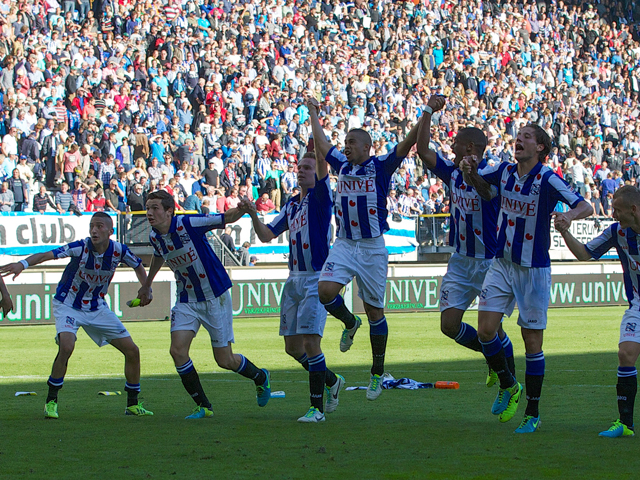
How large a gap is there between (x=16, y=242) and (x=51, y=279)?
3.94 feet

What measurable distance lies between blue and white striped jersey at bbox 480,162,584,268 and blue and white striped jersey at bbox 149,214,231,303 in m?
2.55

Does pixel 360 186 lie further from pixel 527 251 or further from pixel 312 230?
pixel 527 251

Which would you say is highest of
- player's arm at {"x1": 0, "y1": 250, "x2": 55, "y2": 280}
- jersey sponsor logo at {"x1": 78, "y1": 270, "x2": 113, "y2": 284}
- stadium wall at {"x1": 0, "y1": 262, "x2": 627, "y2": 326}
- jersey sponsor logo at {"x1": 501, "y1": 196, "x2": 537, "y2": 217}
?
jersey sponsor logo at {"x1": 501, "y1": 196, "x2": 537, "y2": 217}

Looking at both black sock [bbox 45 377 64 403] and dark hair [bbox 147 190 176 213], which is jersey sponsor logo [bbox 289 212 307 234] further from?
black sock [bbox 45 377 64 403]

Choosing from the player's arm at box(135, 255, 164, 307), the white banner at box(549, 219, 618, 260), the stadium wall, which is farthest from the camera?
the white banner at box(549, 219, 618, 260)

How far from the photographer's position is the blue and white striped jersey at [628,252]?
7117 mm

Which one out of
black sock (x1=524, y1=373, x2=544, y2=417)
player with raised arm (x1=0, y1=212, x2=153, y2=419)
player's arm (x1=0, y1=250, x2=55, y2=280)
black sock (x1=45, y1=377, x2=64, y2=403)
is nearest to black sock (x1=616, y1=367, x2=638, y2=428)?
black sock (x1=524, y1=373, x2=544, y2=417)

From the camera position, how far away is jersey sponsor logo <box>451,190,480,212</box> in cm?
910

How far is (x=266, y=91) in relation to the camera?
1109 inches

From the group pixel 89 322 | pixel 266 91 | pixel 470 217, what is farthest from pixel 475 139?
pixel 266 91

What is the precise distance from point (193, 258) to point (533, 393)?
3.19 m

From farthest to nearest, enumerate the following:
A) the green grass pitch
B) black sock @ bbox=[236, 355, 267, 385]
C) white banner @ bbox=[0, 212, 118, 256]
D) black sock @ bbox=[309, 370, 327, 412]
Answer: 1. white banner @ bbox=[0, 212, 118, 256]
2. black sock @ bbox=[236, 355, 267, 385]
3. black sock @ bbox=[309, 370, 327, 412]
4. the green grass pitch

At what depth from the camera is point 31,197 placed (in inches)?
861

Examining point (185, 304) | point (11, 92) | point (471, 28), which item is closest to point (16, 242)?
point (11, 92)
